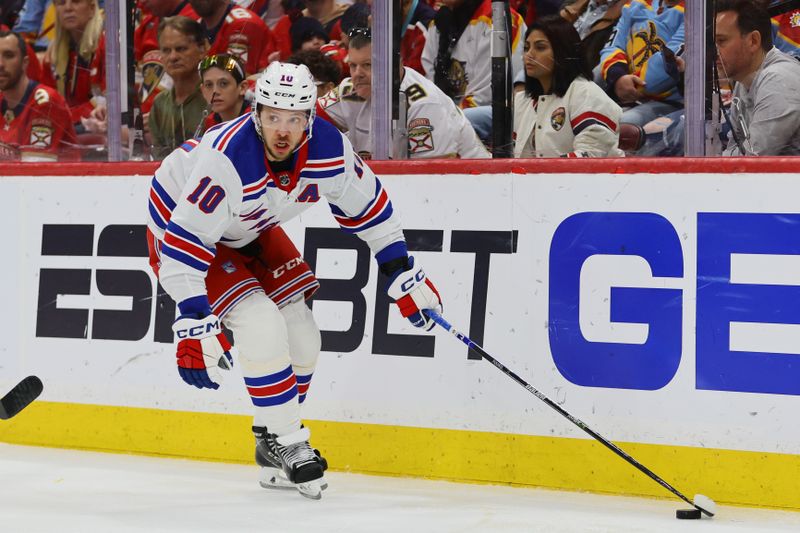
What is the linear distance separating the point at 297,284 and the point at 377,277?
15.6 inches

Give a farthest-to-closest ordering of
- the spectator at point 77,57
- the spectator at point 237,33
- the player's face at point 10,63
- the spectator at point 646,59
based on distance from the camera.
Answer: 1. the player's face at point 10,63
2. the spectator at point 77,57
3. the spectator at point 237,33
4. the spectator at point 646,59

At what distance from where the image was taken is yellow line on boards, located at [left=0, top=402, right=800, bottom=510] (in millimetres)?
3580

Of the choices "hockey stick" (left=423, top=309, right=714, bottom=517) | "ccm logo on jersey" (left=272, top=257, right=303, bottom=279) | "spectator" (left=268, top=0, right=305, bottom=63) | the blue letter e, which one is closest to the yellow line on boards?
"hockey stick" (left=423, top=309, right=714, bottom=517)

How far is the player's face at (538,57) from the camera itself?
161 inches

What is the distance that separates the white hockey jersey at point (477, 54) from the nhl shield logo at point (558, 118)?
0.20 metres

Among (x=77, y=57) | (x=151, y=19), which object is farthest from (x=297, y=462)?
(x=77, y=57)

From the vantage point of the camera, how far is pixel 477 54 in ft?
13.8

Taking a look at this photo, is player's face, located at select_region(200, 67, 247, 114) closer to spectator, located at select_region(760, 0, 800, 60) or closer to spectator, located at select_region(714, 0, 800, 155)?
spectator, located at select_region(714, 0, 800, 155)

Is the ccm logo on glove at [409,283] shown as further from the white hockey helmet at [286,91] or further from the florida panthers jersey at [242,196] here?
the white hockey helmet at [286,91]

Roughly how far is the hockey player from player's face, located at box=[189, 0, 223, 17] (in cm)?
107

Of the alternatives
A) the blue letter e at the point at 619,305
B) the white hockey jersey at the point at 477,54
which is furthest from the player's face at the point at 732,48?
the white hockey jersey at the point at 477,54

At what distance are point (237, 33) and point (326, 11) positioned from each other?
0.42 m

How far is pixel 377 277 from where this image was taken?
421 centimetres

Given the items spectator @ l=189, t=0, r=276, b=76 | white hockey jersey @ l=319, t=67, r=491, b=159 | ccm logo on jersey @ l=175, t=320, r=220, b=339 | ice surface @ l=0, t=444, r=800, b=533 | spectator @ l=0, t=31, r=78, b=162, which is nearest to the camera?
ice surface @ l=0, t=444, r=800, b=533
